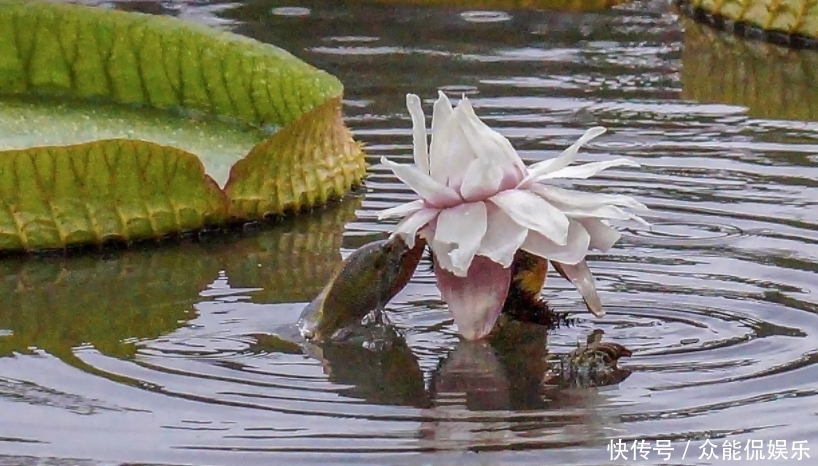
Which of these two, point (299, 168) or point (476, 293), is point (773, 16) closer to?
point (299, 168)

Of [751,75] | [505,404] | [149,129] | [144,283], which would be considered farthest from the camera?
[751,75]

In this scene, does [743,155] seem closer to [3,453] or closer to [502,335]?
[502,335]

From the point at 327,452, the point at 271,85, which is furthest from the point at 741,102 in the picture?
the point at 327,452

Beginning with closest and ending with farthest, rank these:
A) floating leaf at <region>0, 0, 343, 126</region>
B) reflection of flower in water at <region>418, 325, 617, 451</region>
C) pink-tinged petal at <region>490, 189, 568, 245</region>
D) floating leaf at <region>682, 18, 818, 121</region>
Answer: reflection of flower in water at <region>418, 325, 617, 451</region> < pink-tinged petal at <region>490, 189, 568, 245</region> < floating leaf at <region>0, 0, 343, 126</region> < floating leaf at <region>682, 18, 818, 121</region>

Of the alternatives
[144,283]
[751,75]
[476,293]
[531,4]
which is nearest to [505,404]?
[476,293]

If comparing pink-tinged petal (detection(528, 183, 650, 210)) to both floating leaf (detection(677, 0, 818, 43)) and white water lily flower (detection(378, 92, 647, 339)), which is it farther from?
floating leaf (detection(677, 0, 818, 43))

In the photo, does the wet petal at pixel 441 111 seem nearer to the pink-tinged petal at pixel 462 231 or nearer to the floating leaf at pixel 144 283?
the pink-tinged petal at pixel 462 231

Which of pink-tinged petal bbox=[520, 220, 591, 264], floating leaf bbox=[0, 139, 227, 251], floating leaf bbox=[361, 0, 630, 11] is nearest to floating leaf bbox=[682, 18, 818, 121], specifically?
floating leaf bbox=[361, 0, 630, 11]
